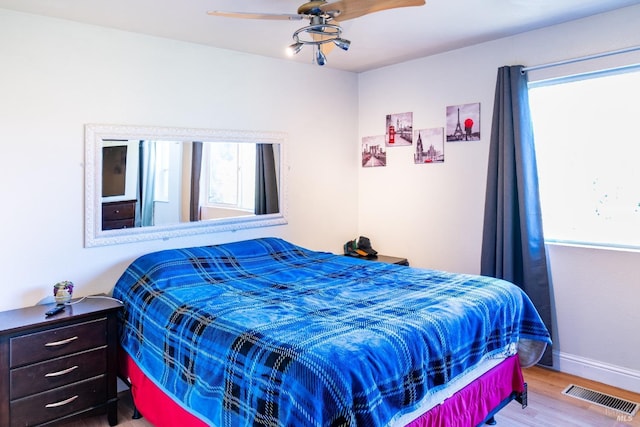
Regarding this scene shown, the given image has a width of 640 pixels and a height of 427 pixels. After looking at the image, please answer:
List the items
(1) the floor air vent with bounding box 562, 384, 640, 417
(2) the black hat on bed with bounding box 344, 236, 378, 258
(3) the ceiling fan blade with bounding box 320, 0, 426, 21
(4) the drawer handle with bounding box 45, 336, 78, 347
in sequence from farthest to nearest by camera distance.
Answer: (2) the black hat on bed with bounding box 344, 236, 378, 258 < (1) the floor air vent with bounding box 562, 384, 640, 417 < (4) the drawer handle with bounding box 45, 336, 78, 347 < (3) the ceiling fan blade with bounding box 320, 0, 426, 21

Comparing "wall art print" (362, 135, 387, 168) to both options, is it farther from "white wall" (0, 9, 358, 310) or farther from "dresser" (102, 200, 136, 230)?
"dresser" (102, 200, 136, 230)

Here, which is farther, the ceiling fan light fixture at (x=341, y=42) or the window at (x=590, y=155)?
the window at (x=590, y=155)

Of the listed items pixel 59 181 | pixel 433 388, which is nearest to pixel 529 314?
pixel 433 388

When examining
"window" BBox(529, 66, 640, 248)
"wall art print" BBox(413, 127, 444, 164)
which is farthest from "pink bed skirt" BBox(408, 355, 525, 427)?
"wall art print" BBox(413, 127, 444, 164)

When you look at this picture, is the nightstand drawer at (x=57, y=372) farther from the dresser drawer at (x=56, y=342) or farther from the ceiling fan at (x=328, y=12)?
the ceiling fan at (x=328, y=12)

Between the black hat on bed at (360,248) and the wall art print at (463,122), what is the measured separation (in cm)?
123

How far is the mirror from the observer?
9.57ft

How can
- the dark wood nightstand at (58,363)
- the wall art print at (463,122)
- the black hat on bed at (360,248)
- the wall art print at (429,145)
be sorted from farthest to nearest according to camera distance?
the black hat on bed at (360,248) → the wall art print at (429,145) → the wall art print at (463,122) → the dark wood nightstand at (58,363)

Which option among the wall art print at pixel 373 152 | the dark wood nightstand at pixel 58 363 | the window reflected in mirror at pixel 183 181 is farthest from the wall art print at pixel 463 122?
the dark wood nightstand at pixel 58 363

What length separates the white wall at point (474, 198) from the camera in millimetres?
2947

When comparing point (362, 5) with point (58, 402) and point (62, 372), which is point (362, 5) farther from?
point (58, 402)

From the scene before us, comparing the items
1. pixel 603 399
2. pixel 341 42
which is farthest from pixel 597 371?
pixel 341 42

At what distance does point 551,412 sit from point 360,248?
6.88ft

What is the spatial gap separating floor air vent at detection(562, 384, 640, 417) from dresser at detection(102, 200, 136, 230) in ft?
10.2
